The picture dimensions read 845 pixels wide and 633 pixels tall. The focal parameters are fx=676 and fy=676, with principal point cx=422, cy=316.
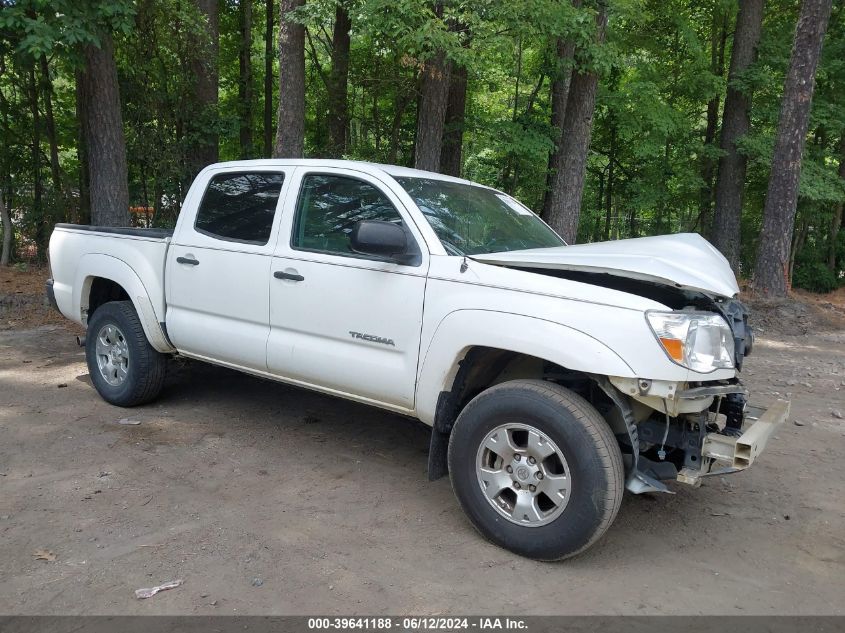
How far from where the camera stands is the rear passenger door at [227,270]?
475 cm

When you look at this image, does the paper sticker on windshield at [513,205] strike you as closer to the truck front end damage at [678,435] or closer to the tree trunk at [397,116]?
the truck front end damage at [678,435]

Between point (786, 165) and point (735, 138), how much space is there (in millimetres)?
3803

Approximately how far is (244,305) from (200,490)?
1.30 metres

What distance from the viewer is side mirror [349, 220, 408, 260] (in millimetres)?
3797

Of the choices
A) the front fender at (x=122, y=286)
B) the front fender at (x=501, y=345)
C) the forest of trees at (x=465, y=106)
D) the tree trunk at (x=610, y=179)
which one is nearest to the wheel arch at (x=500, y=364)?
the front fender at (x=501, y=345)

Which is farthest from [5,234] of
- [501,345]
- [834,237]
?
[834,237]

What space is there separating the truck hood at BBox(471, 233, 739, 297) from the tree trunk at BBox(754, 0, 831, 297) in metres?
9.12

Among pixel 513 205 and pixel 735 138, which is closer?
pixel 513 205

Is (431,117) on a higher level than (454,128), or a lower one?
lower

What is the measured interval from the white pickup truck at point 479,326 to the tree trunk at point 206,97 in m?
9.52

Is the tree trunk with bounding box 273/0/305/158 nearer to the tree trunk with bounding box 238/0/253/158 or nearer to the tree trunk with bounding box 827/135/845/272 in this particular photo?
the tree trunk with bounding box 238/0/253/158

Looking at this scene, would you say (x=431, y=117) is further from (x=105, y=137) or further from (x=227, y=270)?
(x=227, y=270)

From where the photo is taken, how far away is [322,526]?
3.84 meters

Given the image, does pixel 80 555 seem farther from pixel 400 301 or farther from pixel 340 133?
pixel 340 133
